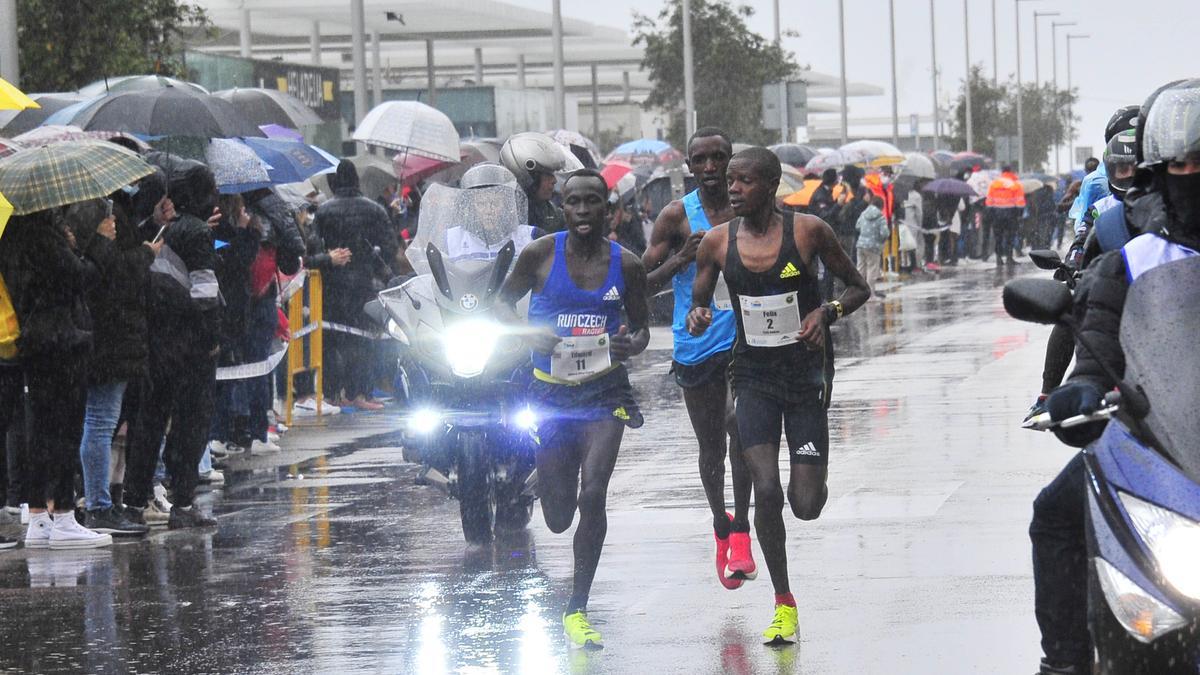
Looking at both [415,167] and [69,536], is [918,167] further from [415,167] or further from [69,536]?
[69,536]

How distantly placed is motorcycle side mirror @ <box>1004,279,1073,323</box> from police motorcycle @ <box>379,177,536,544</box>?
19.0ft

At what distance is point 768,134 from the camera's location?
63.9 meters

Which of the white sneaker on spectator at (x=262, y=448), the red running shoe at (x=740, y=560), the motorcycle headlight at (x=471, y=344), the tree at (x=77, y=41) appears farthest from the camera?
the tree at (x=77, y=41)

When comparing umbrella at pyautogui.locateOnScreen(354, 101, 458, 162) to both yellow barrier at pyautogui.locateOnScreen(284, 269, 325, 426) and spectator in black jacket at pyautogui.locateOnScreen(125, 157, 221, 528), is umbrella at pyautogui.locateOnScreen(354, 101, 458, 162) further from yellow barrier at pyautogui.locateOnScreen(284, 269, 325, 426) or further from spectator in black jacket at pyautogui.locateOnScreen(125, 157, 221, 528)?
spectator in black jacket at pyautogui.locateOnScreen(125, 157, 221, 528)

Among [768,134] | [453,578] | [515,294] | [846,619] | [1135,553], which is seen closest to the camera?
[1135,553]

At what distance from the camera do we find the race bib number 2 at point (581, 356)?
8.86 meters

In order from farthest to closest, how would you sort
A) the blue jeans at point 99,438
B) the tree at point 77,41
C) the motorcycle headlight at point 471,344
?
the tree at point 77,41 < the blue jeans at point 99,438 < the motorcycle headlight at point 471,344

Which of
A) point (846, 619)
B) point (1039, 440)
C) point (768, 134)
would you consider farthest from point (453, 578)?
point (768, 134)

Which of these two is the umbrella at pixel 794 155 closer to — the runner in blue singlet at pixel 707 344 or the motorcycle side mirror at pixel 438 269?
the motorcycle side mirror at pixel 438 269

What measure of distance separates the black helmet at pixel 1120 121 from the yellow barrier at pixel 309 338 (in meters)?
8.67

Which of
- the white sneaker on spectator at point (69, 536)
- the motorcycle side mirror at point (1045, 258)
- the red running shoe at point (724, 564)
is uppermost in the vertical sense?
the motorcycle side mirror at point (1045, 258)

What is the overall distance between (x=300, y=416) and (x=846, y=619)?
10.7 metres

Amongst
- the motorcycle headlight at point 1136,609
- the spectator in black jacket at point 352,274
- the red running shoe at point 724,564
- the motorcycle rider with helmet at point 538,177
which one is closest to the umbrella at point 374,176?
the spectator in black jacket at point 352,274

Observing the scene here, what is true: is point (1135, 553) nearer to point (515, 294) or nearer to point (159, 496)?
point (515, 294)
